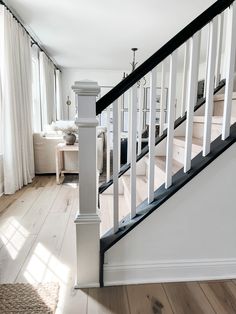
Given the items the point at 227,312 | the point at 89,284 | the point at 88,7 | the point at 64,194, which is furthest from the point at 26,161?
the point at 227,312

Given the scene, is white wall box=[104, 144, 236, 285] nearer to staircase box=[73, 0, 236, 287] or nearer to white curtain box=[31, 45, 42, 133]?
staircase box=[73, 0, 236, 287]

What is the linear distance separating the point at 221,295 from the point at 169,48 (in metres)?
1.36

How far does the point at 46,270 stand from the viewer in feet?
5.25

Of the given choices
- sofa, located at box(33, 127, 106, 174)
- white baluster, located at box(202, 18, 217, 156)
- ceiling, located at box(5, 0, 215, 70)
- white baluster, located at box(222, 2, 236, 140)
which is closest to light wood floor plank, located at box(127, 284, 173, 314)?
white baluster, located at box(202, 18, 217, 156)

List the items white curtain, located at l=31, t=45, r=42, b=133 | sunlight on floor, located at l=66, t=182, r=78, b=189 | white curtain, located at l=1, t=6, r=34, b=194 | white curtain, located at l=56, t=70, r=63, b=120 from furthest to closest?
white curtain, located at l=56, t=70, r=63, b=120
white curtain, located at l=31, t=45, r=42, b=133
sunlight on floor, located at l=66, t=182, r=78, b=189
white curtain, located at l=1, t=6, r=34, b=194

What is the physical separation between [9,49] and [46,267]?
9.22 ft

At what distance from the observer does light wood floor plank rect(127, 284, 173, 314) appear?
126 cm

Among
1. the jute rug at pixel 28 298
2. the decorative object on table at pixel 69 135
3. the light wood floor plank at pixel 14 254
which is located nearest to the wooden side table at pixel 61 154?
the decorative object on table at pixel 69 135

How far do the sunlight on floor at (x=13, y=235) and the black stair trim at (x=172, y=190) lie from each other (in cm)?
79

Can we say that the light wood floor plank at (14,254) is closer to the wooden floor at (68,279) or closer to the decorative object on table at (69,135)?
the wooden floor at (68,279)

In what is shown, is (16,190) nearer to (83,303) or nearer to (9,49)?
(9,49)

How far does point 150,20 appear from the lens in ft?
12.2

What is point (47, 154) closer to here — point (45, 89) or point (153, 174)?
point (45, 89)

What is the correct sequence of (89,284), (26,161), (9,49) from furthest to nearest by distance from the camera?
(26,161)
(9,49)
(89,284)
